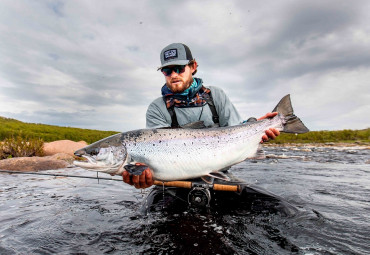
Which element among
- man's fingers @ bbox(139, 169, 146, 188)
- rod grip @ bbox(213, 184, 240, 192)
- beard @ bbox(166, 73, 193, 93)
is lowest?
rod grip @ bbox(213, 184, 240, 192)

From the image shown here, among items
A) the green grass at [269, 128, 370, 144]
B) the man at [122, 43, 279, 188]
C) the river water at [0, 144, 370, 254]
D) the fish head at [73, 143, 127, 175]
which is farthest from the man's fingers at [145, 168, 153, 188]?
the green grass at [269, 128, 370, 144]

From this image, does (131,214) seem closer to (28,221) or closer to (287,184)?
(28,221)

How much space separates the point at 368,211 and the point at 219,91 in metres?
3.20

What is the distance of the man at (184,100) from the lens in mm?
4176

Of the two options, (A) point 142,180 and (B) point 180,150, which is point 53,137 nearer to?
(A) point 142,180

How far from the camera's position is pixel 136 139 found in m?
3.32

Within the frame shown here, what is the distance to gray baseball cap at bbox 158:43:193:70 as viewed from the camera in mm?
4070

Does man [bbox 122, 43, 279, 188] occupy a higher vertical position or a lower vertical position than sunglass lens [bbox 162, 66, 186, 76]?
lower

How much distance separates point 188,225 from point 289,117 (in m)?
2.09

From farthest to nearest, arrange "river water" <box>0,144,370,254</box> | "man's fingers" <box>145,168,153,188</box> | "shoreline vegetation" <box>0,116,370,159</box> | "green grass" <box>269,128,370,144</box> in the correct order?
"green grass" <box>269,128,370,144</box> < "shoreline vegetation" <box>0,116,370,159</box> < "man's fingers" <box>145,168,153,188</box> < "river water" <box>0,144,370,254</box>

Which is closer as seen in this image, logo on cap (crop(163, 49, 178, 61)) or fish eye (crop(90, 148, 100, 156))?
fish eye (crop(90, 148, 100, 156))

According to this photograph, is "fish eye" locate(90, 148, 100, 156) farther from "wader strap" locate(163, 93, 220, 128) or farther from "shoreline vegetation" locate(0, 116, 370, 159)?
"shoreline vegetation" locate(0, 116, 370, 159)

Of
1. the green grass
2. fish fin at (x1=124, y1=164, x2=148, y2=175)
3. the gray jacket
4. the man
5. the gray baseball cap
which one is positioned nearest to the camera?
fish fin at (x1=124, y1=164, x2=148, y2=175)

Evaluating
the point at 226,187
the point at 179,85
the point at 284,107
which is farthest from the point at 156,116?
the point at 284,107
